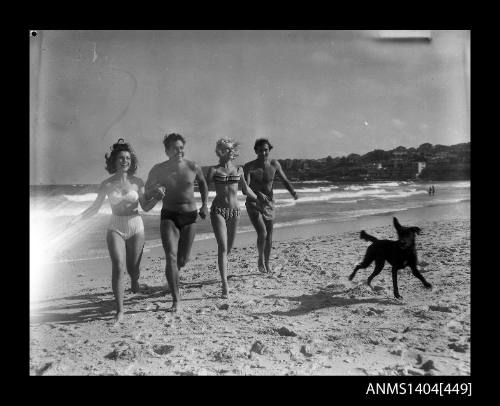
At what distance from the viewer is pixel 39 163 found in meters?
5.04

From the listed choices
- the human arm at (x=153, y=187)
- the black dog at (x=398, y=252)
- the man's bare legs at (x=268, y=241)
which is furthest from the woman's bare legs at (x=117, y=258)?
the black dog at (x=398, y=252)

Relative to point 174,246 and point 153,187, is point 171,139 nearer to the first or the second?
point 153,187

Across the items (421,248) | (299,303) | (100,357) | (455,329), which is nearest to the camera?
(100,357)

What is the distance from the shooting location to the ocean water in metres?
5.12

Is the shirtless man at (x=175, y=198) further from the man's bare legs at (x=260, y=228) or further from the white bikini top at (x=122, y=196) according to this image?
the man's bare legs at (x=260, y=228)

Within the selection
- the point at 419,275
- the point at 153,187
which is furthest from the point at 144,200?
the point at 419,275

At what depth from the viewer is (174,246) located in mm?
4605

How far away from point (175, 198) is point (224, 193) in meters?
0.71

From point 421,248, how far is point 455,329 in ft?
7.42

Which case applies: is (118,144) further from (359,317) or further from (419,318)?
(419,318)

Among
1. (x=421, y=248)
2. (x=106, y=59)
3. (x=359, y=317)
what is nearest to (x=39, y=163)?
(x=106, y=59)

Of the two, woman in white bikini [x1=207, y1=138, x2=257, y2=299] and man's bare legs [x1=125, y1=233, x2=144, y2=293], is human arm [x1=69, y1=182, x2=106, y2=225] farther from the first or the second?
woman in white bikini [x1=207, y1=138, x2=257, y2=299]

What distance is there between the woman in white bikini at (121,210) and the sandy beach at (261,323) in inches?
20.5

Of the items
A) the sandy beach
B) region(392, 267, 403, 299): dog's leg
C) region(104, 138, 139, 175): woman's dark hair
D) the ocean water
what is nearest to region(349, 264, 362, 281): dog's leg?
the sandy beach
